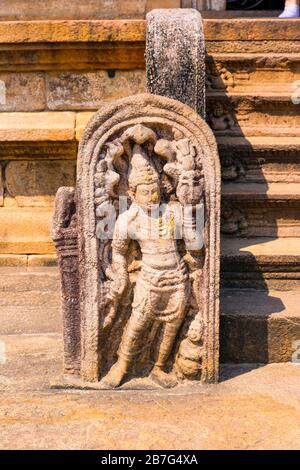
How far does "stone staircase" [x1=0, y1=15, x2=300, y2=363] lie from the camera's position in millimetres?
4496

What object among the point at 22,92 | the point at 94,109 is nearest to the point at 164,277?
the point at 94,109

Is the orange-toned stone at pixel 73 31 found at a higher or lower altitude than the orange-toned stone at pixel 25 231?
higher

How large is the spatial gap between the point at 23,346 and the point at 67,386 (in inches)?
27.1

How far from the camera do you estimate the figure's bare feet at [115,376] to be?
3521 millimetres

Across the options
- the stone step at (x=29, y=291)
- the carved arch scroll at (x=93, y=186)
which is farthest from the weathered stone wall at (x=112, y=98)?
the carved arch scroll at (x=93, y=186)

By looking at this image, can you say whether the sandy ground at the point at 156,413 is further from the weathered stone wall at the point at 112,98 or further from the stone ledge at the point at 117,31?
the stone ledge at the point at 117,31

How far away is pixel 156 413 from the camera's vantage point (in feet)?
10.7

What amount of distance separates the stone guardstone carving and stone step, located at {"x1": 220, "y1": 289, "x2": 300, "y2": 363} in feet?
0.85

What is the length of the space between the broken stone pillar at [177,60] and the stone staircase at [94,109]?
A: 360mm

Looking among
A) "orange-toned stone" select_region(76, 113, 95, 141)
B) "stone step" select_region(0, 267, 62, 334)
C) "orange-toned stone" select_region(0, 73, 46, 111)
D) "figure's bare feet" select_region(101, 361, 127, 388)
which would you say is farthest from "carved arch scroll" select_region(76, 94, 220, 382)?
"orange-toned stone" select_region(0, 73, 46, 111)

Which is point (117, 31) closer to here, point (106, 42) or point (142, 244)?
point (106, 42)

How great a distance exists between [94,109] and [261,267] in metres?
1.81

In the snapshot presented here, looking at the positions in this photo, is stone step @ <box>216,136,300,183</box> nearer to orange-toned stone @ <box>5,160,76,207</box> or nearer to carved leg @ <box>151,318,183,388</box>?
orange-toned stone @ <box>5,160,76,207</box>

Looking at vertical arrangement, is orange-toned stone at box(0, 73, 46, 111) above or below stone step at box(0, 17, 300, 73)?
below
